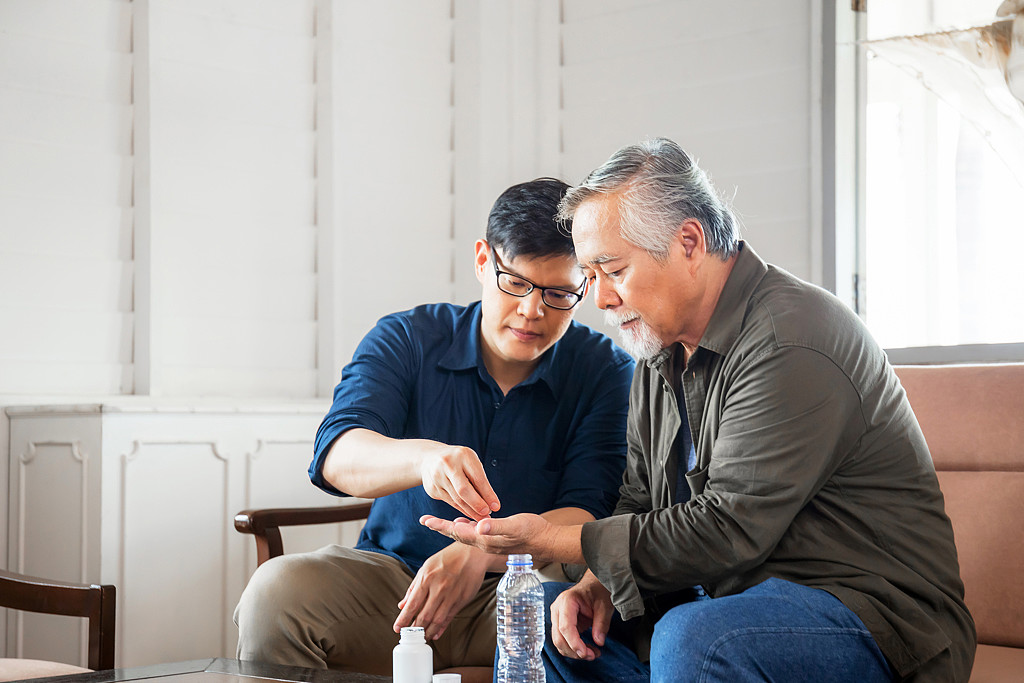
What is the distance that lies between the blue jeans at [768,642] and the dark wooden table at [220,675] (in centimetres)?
44

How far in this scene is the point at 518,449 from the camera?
2.10 meters

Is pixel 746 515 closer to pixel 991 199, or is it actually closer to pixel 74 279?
pixel 991 199

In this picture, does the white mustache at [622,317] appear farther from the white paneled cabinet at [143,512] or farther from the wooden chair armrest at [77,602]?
the white paneled cabinet at [143,512]

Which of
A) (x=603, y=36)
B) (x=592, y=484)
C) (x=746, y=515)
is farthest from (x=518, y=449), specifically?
(x=603, y=36)

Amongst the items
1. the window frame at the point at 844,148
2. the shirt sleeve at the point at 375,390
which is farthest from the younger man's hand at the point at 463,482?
the window frame at the point at 844,148

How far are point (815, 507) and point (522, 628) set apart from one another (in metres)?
0.54

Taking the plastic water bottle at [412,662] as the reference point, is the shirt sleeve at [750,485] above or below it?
above

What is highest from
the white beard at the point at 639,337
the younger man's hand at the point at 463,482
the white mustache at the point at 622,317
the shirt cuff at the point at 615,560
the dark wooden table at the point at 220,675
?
the white mustache at the point at 622,317

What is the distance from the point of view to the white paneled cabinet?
2.50 meters

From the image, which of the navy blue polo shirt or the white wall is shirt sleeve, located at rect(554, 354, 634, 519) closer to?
the navy blue polo shirt

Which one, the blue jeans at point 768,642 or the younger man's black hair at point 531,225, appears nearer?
the blue jeans at point 768,642

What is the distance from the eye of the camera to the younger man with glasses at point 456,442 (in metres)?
1.87

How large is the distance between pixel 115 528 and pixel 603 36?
2.27 m

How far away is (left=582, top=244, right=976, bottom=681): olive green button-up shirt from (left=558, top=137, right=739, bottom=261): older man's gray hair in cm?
17
